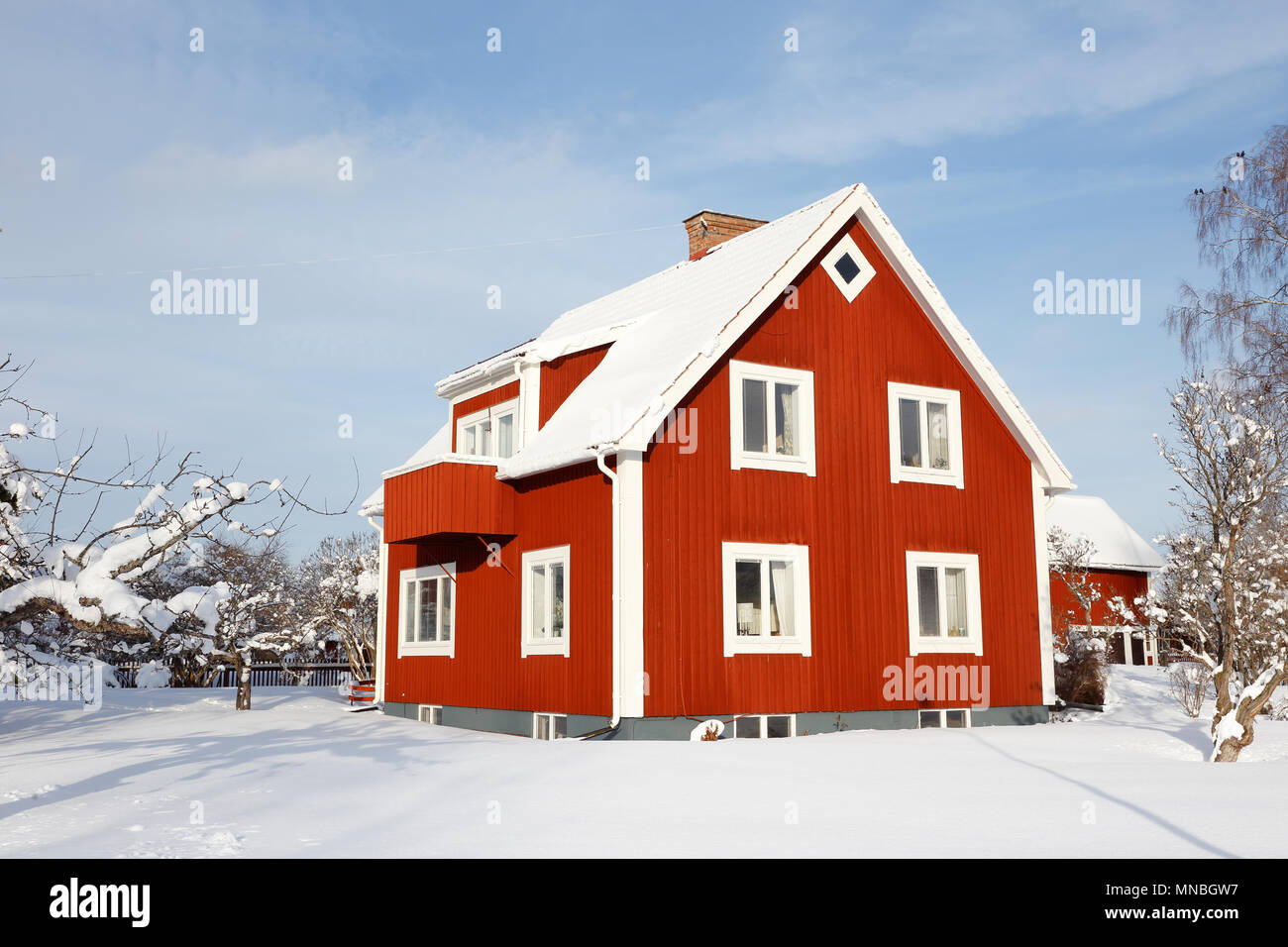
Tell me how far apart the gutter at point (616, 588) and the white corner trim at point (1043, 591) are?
29.2 feet

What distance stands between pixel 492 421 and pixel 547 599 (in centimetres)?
541

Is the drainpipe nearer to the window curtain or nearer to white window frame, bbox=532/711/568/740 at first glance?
white window frame, bbox=532/711/568/740

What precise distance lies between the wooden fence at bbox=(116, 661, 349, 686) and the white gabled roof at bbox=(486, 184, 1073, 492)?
23707mm

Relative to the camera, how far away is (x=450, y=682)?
22.5 metres

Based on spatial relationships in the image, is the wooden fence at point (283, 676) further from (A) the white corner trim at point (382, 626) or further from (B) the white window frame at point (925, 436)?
(B) the white window frame at point (925, 436)

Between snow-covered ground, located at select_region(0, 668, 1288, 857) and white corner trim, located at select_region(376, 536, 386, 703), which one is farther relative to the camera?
white corner trim, located at select_region(376, 536, 386, 703)

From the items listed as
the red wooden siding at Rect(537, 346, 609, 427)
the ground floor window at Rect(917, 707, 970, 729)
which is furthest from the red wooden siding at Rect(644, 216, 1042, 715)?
the red wooden siding at Rect(537, 346, 609, 427)

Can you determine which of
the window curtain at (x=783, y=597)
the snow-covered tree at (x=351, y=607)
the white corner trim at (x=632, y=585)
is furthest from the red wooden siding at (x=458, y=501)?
the snow-covered tree at (x=351, y=607)

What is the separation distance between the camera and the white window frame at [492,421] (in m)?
22.2

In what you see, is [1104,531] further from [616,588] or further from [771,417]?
[616,588]

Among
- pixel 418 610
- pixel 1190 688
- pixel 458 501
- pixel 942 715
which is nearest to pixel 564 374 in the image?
pixel 458 501

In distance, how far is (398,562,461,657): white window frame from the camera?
22.6m
